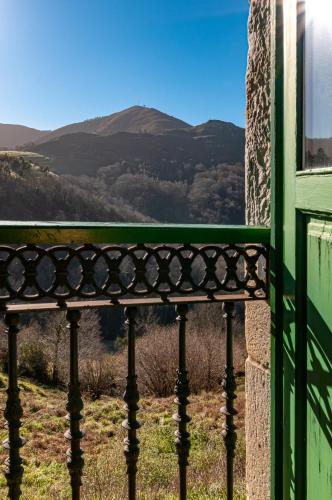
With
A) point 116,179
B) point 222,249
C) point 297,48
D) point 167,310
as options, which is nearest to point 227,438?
point 222,249

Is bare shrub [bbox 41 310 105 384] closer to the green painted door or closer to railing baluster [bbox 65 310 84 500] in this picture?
railing baluster [bbox 65 310 84 500]

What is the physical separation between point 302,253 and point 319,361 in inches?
11.4

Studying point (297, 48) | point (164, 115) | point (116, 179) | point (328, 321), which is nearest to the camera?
point (328, 321)

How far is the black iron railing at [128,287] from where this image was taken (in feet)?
4.32

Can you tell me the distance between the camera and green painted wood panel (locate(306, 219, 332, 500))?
1220 mm

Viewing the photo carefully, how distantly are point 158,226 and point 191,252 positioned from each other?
5.5 inches

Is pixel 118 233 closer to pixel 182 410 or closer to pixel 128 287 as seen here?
pixel 128 287

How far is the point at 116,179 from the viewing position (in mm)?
50562

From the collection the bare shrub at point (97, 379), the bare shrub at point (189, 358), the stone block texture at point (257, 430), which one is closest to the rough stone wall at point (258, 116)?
the stone block texture at point (257, 430)

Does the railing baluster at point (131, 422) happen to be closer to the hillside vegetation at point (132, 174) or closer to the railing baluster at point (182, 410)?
the railing baluster at point (182, 410)

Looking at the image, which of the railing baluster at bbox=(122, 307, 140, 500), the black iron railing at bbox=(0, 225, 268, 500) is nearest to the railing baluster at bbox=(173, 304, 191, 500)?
the black iron railing at bbox=(0, 225, 268, 500)

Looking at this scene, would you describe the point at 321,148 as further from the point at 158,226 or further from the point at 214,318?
the point at 214,318

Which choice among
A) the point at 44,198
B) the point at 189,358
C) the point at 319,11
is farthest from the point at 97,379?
the point at 44,198

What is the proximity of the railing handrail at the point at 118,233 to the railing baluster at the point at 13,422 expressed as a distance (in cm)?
32
